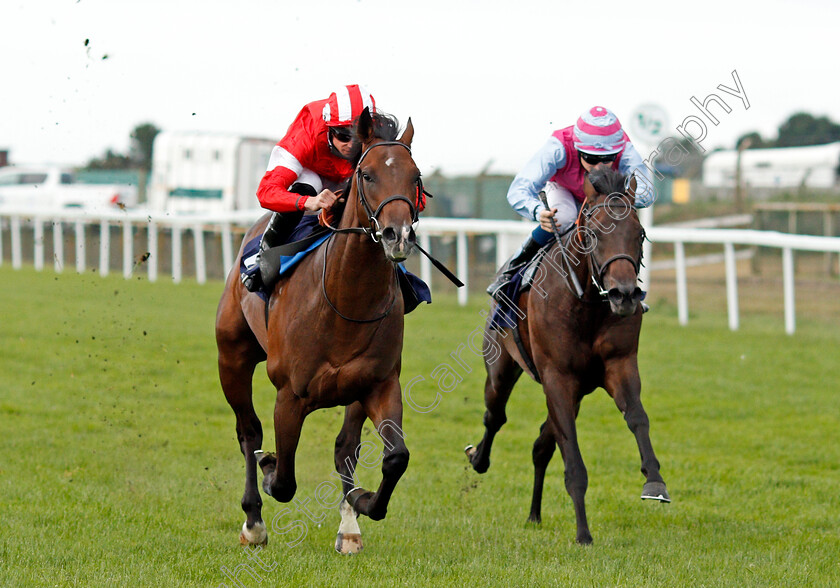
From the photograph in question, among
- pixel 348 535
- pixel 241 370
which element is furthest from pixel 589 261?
pixel 241 370

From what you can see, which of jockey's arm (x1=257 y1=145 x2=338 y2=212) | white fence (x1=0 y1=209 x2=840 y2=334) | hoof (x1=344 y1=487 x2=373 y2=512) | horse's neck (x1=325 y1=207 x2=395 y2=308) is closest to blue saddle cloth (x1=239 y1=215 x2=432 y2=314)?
jockey's arm (x1=257 y1=145 x2=338 y2=212)

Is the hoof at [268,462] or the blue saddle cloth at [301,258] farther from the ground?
the blue saddle cloth at [301,258]

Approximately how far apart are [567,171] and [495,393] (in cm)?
139

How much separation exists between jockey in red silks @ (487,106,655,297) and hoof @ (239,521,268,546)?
188 cm

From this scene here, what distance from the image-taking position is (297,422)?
14.5ft

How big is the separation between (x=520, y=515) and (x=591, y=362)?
1.11 metres

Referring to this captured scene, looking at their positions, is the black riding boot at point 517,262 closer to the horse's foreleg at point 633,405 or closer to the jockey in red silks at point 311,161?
the horse's foreleg at point 633,405

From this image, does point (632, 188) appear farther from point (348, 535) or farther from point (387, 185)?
point (348, 535)

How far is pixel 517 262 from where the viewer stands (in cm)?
584

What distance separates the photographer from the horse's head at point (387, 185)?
11.8 feet

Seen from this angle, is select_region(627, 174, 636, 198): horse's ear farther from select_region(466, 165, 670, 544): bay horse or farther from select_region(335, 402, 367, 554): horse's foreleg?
select_region(335, 402, 367, 554): horse's foreleg

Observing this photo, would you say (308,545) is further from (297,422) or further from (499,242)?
(499,242)

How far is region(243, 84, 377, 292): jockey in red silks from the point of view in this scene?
4.36 m

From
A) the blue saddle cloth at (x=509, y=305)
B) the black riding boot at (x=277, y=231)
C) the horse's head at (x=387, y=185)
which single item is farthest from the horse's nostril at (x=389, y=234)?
the blue saddle cloth at (x=509, y=305)
